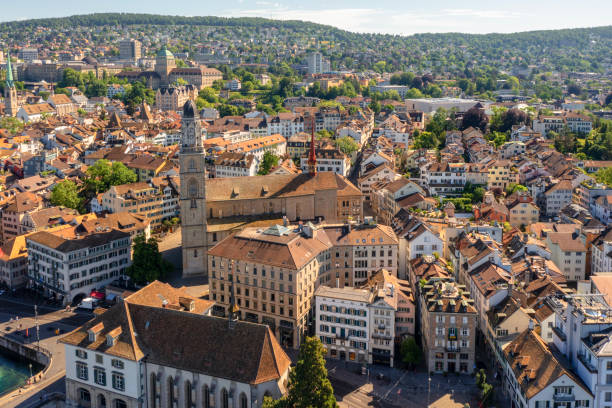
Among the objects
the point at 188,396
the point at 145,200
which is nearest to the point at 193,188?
the point at 145,200

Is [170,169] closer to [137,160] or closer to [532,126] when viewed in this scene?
[137,160]

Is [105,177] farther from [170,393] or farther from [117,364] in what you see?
[170,393]

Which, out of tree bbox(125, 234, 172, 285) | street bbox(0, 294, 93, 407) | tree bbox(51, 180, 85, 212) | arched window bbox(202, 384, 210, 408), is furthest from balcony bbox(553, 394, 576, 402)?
tree bbox(51, 180, 85, 212)

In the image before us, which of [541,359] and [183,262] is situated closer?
[541,359]

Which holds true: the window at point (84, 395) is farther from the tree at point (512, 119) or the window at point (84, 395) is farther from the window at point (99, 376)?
the tree at point (512, 119)

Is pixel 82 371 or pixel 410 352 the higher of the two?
pixel 82 371

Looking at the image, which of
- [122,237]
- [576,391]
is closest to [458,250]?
[576,391]

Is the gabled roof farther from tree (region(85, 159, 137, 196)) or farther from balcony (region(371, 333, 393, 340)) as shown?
tree (region(85, 159, 137, 196))
